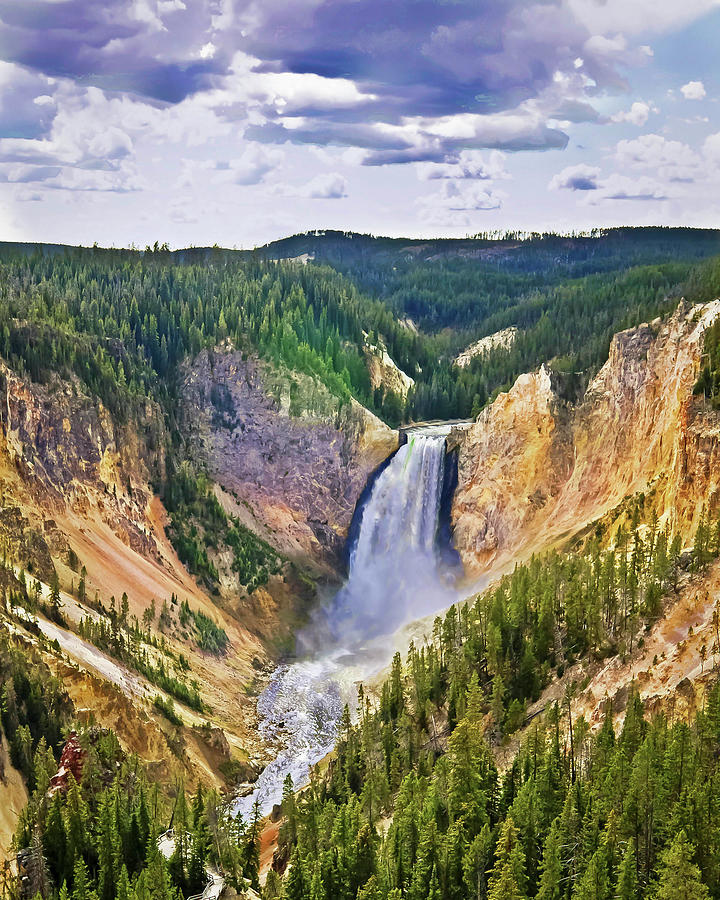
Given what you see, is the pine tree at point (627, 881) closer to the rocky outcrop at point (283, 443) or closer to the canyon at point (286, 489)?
the canyon at point (286, 489)

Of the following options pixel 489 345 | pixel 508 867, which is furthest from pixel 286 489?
pixel 508 867

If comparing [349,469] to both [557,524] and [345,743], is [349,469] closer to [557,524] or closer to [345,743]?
[557,524]

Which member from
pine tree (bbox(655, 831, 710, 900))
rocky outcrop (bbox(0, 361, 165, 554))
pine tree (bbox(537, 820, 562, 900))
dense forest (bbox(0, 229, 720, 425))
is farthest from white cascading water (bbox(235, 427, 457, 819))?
pine tree (bbox(655, 831, 710, 900))

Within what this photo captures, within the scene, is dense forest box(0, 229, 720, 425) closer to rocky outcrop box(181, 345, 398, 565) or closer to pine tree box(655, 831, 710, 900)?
rocky outcrop box(181, 345, 398, 565)

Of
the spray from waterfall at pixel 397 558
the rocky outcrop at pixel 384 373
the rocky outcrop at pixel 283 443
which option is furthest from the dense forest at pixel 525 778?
the rocky outcrop at pixel 384 373

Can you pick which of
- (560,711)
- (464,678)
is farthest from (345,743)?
(560,711)

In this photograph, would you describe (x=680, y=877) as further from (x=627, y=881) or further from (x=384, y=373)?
(x=384, y=373)
